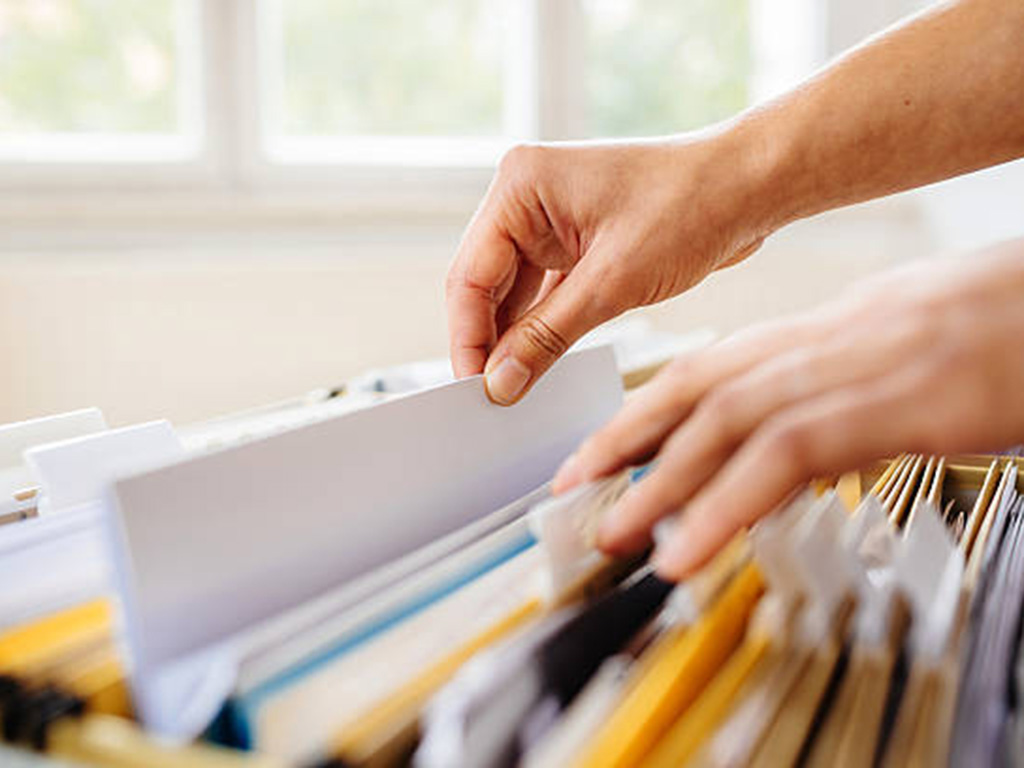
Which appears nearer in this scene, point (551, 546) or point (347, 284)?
point (551, 546)

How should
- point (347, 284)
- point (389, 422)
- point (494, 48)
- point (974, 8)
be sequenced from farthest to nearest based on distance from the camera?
1. point (494, 48)
2. point (347, 284)
3. point (974, 8)
4. point (389, 422)

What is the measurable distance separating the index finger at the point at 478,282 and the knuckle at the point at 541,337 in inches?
2.0

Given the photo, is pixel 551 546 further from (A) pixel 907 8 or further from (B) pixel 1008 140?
(A) pixel 907 8

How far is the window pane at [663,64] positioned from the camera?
6.81 feet

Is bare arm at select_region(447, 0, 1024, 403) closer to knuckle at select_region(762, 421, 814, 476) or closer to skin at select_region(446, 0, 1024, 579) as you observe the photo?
skin at select_region(446, 0, 1024, 579)

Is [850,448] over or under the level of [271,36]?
under

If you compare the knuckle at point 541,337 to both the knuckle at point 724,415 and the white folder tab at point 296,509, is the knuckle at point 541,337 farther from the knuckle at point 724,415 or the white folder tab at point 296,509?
the knuckle at point 724,415

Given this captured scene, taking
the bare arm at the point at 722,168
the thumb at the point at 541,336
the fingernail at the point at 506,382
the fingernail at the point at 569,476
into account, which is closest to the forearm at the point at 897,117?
the bare arm at the point at 722,168

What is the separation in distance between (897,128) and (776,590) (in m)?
0.53

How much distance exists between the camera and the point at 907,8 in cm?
217

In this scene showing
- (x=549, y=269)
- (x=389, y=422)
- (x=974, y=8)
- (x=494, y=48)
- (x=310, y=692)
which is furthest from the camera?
(x=494, y=48)

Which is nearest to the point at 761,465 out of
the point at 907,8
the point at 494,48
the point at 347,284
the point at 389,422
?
the point at 389,422

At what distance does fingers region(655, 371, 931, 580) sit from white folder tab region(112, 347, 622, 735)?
13cm

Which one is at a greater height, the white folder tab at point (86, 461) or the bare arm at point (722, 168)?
the bare arm at point (722, 168)
